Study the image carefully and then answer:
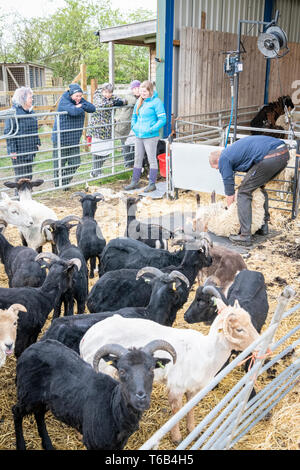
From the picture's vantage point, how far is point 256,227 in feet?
24.5

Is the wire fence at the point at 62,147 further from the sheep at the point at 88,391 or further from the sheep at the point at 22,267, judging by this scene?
the sheep at the point at 88,391

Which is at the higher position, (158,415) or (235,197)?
(235,197)

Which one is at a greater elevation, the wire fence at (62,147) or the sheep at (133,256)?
the wire fence at (62,147)

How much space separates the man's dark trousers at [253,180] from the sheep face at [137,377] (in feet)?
15.6

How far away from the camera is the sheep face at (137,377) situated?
2.65 meters

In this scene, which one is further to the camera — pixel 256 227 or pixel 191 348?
pixel 256 227

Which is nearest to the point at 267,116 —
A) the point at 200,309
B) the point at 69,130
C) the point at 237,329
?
the point at 69,130

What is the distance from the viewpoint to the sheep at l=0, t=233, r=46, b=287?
16.3ft

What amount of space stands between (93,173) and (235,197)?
14.7ft

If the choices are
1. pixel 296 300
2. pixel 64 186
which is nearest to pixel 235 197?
pixel 296 300

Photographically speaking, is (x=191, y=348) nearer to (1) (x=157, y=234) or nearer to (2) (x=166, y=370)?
(2) (x=166, y=370)

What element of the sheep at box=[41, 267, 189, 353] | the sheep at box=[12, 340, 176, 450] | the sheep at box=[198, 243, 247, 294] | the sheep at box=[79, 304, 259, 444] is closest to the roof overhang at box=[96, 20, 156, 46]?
the sheep at box=[198, 243, 247, 294]

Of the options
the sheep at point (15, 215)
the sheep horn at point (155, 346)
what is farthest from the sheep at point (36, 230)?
the sheep horn at point (155, 346)

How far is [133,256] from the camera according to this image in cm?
542
